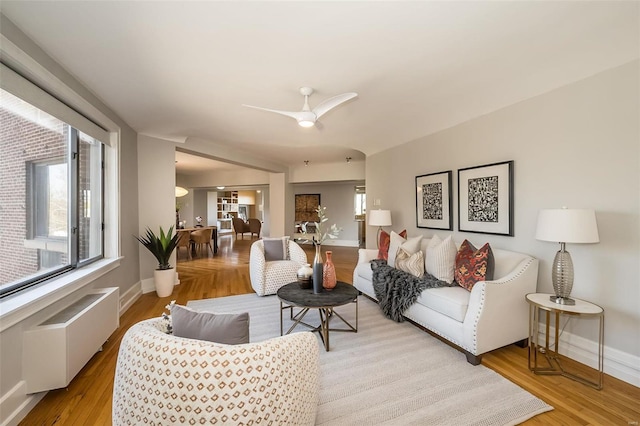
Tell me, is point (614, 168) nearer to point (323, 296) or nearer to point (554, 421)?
point (554, 421)

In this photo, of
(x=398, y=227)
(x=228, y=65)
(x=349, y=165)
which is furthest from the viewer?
A: (x=349, y=165)

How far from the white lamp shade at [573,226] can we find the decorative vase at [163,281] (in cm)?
445

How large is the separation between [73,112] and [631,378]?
16.2 feet

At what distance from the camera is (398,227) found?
4.61m

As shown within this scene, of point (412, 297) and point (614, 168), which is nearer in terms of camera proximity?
point (614, 168)

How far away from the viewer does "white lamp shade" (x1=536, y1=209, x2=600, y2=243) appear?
1905 millimetres

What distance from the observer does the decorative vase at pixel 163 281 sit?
12.6 feet

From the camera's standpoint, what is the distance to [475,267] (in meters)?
2.50

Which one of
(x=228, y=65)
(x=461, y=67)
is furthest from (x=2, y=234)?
(x=461, y=67)

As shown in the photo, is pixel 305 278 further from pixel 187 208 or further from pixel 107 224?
pixel 187 208

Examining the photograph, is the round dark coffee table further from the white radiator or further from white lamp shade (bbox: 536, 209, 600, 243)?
white lamp shade (bbox: 536, 209, 600, 243)

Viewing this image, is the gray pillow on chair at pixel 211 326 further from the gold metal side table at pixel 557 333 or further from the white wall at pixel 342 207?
the white wall at pixel 342 207

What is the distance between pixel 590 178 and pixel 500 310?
132 cm

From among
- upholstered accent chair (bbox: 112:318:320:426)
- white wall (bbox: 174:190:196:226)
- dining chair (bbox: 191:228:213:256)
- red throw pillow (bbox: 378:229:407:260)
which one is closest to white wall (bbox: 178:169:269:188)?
white wall (bbox: 174:190:196:226)
